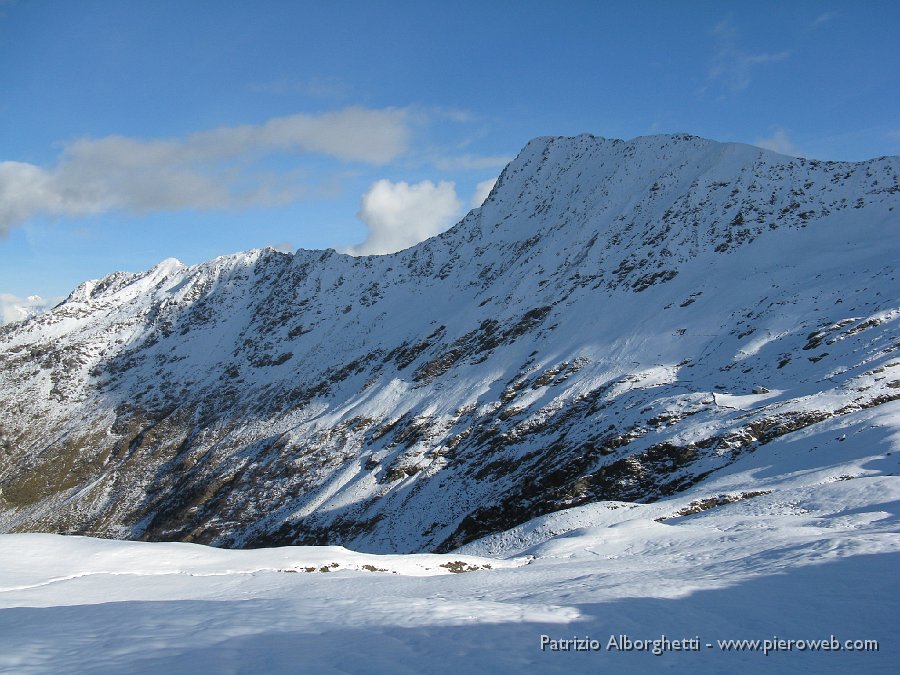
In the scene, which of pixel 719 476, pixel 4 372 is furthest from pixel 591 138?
pixel 4 372

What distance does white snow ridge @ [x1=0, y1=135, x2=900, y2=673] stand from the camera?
30.6 ft

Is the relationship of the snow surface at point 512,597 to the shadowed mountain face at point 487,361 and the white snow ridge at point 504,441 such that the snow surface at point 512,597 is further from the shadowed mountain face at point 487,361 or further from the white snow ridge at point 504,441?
the shadowed mountain face at point 487,361

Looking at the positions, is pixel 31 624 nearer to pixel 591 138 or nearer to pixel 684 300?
pixel 684 300

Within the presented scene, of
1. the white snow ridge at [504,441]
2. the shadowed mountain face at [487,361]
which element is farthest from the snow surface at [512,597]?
the shadowed mountain face at [487,361]

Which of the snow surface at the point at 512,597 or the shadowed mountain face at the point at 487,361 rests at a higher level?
the shadowed mountain face at the point at 487,361

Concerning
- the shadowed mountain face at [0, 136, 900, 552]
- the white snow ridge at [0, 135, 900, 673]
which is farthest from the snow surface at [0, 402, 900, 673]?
the shadowed mountain face at [0, 136, 900, 552]

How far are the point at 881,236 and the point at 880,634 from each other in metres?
57.9

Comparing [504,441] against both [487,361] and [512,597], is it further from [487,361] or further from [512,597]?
[512,597]

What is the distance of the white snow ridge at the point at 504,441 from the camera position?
934cm

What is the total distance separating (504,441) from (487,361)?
1606cm

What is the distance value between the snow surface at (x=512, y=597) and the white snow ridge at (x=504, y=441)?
0.33 feet

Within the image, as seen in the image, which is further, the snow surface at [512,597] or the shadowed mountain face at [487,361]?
the shadowed mountain face at [487,361]

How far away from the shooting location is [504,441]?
152ft

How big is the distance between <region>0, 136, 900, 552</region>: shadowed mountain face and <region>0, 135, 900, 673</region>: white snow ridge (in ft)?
1.21
